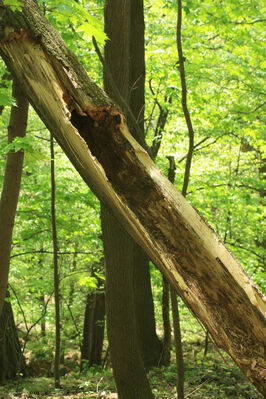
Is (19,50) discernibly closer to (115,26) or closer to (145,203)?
(145,203)

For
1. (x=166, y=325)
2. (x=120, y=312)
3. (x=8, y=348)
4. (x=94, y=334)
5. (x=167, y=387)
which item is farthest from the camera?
(x=94, y=334)

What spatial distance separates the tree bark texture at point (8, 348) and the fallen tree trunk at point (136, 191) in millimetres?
6215

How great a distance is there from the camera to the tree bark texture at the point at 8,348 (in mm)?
7633

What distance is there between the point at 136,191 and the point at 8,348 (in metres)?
6.93

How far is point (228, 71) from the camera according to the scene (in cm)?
844

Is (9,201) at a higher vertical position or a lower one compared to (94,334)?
higher

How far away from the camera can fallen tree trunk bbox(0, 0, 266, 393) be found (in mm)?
1823

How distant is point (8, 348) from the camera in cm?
782

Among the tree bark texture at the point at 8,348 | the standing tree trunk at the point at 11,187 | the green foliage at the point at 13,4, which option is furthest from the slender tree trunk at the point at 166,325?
the green foliage at the point at 13,4

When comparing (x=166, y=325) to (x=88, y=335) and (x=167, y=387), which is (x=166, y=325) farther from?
(x=88, y=335)

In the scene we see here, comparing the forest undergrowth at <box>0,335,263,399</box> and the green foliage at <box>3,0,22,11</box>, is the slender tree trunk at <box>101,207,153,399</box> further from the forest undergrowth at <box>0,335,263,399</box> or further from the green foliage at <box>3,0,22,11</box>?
the green foliage at <box>3,0,22,11</box>

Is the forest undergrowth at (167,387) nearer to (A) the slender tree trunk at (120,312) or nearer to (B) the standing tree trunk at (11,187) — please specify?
(A) the slender tree trunk at (120,312)

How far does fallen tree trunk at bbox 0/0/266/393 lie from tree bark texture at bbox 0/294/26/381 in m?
6.22

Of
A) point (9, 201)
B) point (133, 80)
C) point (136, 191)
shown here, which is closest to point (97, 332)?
point (133, 80)
